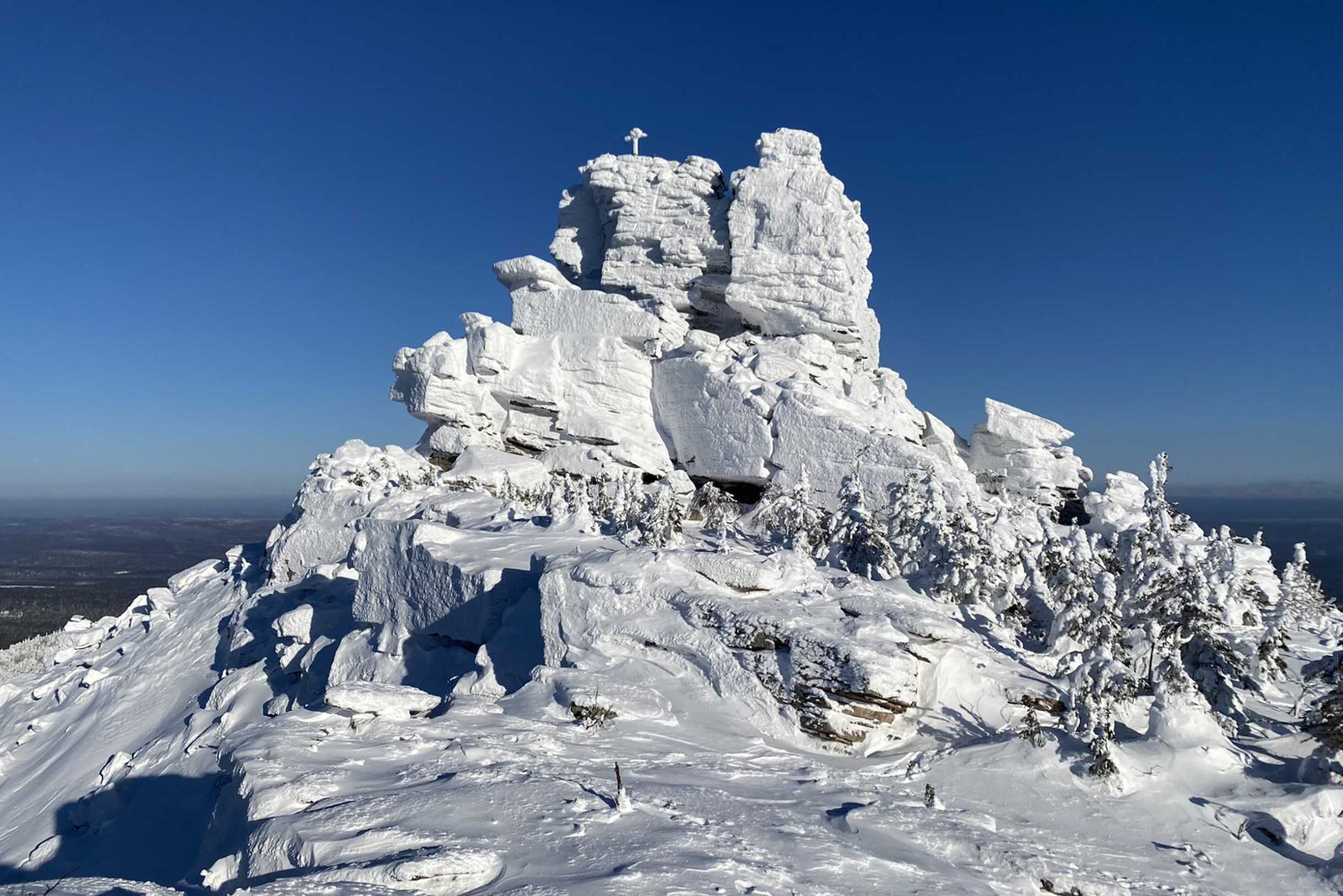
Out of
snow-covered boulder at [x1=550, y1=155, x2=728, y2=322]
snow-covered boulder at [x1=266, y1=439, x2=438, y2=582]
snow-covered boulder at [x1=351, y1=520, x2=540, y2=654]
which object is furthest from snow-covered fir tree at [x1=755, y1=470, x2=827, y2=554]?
snow-covered boulder at [x1=550, y1=155, x2=728, y2=322]

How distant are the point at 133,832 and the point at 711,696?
38.9 ft

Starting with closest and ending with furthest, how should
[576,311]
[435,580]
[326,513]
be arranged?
[435,580] < [326,513] < [576,311]

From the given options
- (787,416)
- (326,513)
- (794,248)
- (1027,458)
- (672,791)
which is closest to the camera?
(672,791)

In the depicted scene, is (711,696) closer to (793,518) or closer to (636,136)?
(793,518)

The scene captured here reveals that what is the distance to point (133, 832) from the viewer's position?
608 inches

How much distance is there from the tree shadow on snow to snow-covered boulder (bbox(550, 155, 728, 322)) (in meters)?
30.8

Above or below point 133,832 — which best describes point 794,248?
above

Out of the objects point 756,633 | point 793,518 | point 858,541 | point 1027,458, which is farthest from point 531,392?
point 756,633

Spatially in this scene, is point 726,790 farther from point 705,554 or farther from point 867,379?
point 867,379

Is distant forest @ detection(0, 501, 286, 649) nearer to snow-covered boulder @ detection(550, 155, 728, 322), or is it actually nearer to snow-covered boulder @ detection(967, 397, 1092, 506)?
snow-covered boulder @ detection(550, 155, 728, 322)

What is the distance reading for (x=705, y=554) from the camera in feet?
54.5

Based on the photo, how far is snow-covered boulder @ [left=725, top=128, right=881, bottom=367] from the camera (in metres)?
39.2

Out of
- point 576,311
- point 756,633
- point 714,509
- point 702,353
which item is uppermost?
point 576,311

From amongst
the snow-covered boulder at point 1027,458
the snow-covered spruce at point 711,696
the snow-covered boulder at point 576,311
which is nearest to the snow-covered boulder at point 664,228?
the snow-covered boulder at point 576,311
